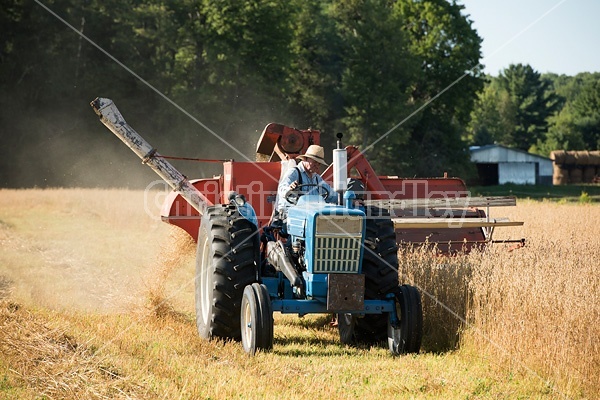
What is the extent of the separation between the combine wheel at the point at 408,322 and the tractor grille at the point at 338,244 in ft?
1.73

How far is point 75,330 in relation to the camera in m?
8.13

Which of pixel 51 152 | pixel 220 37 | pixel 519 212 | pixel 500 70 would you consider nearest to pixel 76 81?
pixel 51 152

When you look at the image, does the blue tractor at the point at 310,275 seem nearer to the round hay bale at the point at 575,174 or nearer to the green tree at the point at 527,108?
the round hay bale at the point at 575,174

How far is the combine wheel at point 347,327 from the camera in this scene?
855 centimetres

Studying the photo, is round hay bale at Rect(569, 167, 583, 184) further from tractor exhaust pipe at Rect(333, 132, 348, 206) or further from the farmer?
tractor exhaust pipe at Rect(333, 132, 348, 206)

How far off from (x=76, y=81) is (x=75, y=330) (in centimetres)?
4137

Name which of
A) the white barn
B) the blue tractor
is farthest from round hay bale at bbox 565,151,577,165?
the blue tractor

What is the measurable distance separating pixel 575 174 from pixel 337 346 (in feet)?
238

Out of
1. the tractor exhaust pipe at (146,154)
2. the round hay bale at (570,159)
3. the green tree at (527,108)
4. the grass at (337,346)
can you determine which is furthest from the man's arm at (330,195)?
the green tree at (527,108)

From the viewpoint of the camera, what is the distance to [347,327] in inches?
340

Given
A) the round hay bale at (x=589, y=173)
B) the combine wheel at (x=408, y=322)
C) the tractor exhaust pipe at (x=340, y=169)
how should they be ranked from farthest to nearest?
the round hay bale at (x=589, y=173) < the combine wheel at (x=408, y=322) < the tractor exhaust pipe at (x=340, y=169)

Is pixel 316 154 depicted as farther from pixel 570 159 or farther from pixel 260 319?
pixel 570 159

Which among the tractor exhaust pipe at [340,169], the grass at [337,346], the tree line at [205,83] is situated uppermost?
the tree line at [205,83]

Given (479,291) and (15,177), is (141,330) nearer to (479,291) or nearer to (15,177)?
(479,291)
